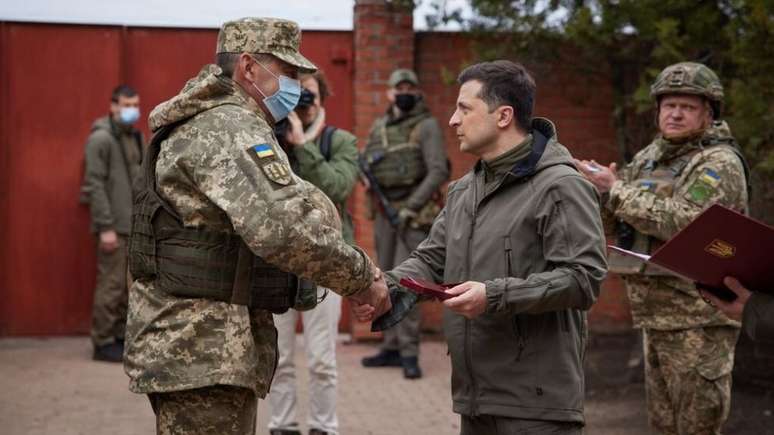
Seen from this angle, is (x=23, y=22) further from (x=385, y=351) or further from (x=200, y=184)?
(x=200, y=184)

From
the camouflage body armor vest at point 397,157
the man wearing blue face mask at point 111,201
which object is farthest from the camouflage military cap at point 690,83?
the man wearing blue face mask at point 111,201

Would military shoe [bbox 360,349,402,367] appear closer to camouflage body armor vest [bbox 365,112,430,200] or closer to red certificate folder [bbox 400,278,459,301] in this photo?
camouflage body armor vest [bbox 365,112,430,200]

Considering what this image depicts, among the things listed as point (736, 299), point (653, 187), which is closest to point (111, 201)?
point (653, 187)

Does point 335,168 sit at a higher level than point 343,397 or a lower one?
higher

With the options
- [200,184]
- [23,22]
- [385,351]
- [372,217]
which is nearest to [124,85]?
[23,22]

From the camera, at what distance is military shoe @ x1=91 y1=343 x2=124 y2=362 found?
920cm

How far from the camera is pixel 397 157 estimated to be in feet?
28.6

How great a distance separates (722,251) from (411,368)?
5.27 meters

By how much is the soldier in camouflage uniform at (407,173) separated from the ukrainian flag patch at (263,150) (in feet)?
15.6

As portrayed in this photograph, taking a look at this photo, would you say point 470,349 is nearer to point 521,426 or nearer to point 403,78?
point 521,426

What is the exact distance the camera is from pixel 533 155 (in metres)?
4.00

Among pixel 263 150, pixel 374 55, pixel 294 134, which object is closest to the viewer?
pixel 263 150

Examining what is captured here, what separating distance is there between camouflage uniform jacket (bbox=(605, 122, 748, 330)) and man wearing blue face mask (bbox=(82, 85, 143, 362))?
5055 millimetres

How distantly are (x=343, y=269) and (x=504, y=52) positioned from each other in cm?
551
